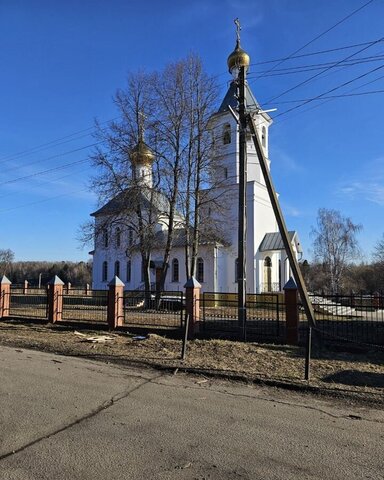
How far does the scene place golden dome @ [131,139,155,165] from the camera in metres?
25.8

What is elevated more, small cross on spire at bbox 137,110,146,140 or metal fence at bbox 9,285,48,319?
small cross on spire at bbox 137,110,146,140

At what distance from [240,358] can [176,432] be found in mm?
4996

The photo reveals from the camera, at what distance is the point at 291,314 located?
12.1 metres

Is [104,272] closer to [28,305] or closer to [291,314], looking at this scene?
[28,305]

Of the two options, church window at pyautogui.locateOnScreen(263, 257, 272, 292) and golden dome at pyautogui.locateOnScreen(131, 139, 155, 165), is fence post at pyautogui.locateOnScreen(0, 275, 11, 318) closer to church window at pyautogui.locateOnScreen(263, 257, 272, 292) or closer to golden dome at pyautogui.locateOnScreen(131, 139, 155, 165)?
golden dome at pyautogui.locateOnScreen(131, 139, 155, 165)

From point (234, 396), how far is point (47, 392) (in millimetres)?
2865

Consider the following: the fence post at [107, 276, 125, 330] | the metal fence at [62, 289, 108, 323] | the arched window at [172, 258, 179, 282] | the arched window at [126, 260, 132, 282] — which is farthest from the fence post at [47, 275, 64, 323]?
the arched window at [126, 260, 132, 282]

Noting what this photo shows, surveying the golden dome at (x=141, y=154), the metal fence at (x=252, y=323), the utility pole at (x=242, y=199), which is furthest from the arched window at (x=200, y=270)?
the utility pole at (x=242, y=199)

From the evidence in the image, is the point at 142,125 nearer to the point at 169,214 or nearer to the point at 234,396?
the point at 169,214

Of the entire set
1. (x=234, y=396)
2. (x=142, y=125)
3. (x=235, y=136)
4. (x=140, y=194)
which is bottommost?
(x=234, y=396)

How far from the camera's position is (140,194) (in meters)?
25.5

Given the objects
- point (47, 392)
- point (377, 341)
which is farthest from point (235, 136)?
point (47, 392)

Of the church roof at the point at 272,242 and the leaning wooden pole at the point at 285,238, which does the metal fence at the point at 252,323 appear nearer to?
the leaning wooden pole at the point at 285,238

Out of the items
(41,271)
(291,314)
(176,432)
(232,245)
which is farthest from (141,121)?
(41,271)
